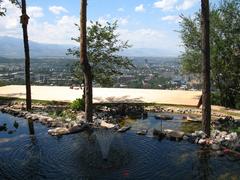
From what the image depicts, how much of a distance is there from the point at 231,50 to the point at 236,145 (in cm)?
1309

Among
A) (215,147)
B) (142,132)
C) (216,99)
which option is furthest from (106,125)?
(216,99)

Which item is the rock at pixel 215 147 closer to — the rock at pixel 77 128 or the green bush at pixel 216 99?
the rock at pixel 77 128

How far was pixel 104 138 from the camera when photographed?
20.8 m

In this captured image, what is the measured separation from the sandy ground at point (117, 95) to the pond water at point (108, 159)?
10.0m

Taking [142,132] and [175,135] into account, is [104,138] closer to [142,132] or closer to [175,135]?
[142,132]

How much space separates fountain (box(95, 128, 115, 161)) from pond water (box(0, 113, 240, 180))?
170 mm

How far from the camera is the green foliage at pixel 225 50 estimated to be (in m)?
29.2

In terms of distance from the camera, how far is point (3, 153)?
58.2 ft

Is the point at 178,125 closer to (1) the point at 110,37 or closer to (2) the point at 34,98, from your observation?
(1) the point at 110,37

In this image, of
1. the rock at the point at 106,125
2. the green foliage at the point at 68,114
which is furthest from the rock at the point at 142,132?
the green foliage at the point at 68,114

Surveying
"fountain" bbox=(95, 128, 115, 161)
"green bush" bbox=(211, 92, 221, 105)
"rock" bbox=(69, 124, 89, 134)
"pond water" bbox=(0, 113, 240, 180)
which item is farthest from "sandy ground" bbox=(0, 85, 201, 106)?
"pond water" bbox=(0, 113, 240, 180)

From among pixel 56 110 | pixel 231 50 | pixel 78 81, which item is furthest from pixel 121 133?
pixel 231 50

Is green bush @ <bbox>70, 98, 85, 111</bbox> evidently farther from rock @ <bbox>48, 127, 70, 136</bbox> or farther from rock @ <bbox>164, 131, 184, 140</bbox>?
rock @ <bbox>164, 131, 184, 140</bbox>

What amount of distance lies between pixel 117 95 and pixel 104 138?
516 inches
